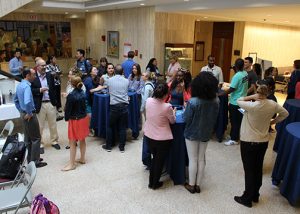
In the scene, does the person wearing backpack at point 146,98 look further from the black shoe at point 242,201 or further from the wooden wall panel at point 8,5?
the wooden wall panel at point 8,5

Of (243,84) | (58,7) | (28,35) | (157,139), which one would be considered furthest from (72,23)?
(157,139)

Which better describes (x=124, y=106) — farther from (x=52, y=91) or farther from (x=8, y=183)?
(x=8, y=183)

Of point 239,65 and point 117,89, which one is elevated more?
point 239,65

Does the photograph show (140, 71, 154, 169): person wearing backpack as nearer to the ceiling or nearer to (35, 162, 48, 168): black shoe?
(35, 162, 48, 168): black shoe

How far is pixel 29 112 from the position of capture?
402 cm

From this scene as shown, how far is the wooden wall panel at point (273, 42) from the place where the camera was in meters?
11.3

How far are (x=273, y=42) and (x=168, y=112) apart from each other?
36.9ft

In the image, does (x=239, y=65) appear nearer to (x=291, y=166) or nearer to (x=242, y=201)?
(x=291, y=166)

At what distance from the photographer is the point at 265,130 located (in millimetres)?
3158

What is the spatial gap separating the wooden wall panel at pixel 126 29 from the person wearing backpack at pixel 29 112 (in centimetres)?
505

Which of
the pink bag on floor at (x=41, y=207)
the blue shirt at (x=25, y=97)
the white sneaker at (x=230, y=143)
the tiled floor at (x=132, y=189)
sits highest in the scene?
the blue shirt at (x=25, y=97)

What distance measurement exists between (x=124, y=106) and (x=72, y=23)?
10.8 metres

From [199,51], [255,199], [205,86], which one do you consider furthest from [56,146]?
[199,51]

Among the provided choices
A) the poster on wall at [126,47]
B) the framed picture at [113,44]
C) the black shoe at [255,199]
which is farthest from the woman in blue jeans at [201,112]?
the framed picture at [113,44]
